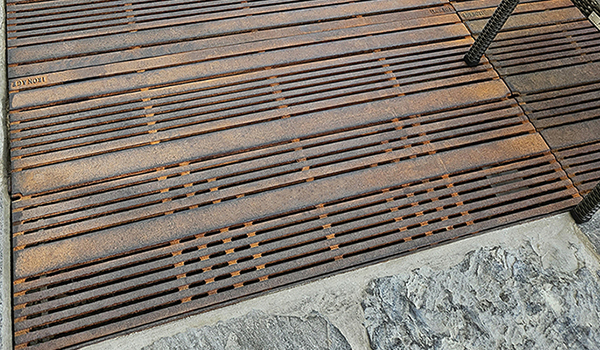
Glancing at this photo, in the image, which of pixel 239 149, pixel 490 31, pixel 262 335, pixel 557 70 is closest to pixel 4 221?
pixel 239 149

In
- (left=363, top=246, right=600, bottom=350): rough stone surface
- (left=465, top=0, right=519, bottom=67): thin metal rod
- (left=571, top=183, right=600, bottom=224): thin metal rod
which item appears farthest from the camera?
(left=465, top=0, right=519, bottom=67): thin metal rod

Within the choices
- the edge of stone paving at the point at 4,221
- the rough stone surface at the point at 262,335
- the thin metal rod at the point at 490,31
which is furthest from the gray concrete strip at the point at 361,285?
the thin metal rod at the point at 490,31

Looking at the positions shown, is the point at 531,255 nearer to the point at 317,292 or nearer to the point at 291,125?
the point at 317,292

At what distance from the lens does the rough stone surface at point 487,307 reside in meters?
1.97

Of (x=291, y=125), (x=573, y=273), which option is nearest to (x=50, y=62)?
(x=291, y=125)

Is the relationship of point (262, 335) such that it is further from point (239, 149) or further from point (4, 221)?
point (4, 221)

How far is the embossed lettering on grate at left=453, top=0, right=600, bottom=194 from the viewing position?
8.34ft

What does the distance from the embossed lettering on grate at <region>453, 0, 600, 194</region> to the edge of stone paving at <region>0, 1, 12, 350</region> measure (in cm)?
256

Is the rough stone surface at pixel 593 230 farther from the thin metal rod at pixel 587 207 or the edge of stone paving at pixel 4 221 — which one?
the edge of stone paving at pixel 4 221

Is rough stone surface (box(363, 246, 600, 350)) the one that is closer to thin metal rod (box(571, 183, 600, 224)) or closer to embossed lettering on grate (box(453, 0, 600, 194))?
thin metal rod (box(571, 183, 600, 224))

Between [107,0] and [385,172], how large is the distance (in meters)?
1.88

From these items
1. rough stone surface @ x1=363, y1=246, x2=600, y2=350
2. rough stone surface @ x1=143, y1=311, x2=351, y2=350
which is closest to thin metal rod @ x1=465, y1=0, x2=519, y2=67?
rough stone surface @ x1=363, y1=246, x2=600, y2=350

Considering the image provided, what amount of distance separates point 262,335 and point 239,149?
880 mm

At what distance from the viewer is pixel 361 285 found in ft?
6.80
